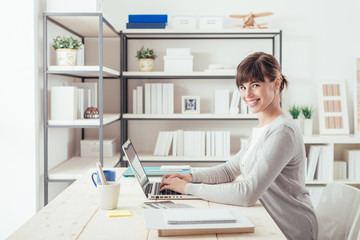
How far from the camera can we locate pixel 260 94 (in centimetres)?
172

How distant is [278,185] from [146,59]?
2.13 m

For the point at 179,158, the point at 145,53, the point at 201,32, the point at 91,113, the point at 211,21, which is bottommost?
the point at 179,158

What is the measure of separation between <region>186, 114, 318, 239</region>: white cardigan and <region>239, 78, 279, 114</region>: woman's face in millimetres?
90

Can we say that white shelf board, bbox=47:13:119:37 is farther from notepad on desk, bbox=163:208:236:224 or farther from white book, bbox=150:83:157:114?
notepad on desk, bbox=163:208:236:224

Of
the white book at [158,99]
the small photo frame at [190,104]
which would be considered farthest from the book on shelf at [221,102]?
the white book at [158,99]

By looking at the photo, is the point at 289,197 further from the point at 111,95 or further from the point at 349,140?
the point at 111,95

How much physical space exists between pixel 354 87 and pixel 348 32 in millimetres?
512

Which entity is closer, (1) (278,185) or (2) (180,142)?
(1) (278,185)

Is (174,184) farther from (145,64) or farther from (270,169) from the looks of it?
(145,64)

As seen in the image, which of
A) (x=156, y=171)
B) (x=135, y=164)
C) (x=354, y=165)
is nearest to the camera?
(x=135, y=164)

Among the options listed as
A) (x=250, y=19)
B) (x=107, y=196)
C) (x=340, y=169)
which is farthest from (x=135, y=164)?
(x=340, y=169)

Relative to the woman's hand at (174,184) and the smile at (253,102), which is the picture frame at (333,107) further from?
the woman's hand at (174,184)

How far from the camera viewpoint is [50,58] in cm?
304

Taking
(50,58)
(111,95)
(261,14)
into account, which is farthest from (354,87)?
(50,58)
